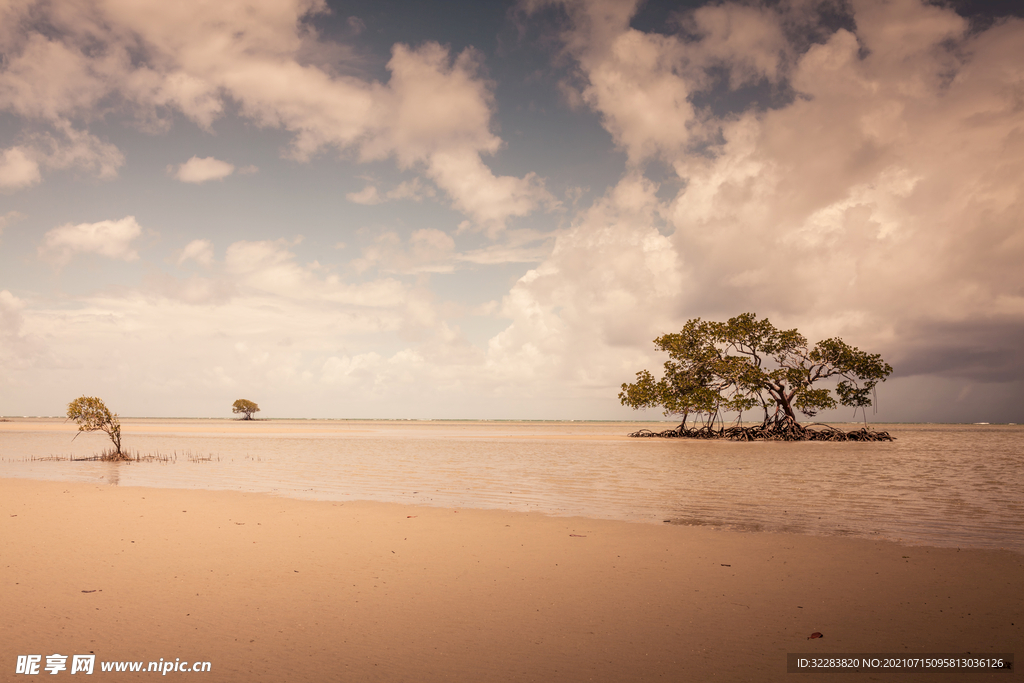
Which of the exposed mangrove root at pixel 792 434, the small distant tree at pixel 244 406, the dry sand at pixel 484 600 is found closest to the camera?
the dry sand at pixel 484 600

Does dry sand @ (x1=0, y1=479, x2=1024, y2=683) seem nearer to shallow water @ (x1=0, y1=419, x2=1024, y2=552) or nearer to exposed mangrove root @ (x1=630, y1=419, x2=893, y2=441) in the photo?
shallow water @ (x1=0, y1=419, x2=1024, y2=552)

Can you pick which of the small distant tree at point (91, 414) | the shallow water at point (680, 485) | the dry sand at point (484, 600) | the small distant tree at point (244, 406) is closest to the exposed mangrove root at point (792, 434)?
the shallow water at point (680, 485)

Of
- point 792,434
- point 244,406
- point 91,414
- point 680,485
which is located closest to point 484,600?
point 680,485

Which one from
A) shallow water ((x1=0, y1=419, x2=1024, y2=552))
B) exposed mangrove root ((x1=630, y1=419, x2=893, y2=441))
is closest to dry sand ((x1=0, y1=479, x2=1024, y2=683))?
shallow water ((x1=0, y1=419, x2=1024, y2=552))

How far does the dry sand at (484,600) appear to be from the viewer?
4.74 metres

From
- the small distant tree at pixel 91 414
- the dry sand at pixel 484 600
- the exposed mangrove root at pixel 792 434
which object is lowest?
the exposed mangrove root at pixel 792 434

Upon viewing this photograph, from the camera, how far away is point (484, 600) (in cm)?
624

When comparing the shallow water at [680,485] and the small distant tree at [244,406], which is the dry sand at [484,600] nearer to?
the shallow water at [680,485]

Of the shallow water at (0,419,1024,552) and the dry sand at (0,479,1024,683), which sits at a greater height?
the dry sand at (0,479,1024,683)

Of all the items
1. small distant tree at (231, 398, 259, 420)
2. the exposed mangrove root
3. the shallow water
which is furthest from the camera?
small distant tree at (231, 398, 259, 420)

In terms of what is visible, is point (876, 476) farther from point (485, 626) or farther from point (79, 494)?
point (79, 494)

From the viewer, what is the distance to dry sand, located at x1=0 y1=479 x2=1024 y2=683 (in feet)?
15.5

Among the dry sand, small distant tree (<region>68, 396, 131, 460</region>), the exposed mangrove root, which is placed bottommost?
the exposed mangrove root

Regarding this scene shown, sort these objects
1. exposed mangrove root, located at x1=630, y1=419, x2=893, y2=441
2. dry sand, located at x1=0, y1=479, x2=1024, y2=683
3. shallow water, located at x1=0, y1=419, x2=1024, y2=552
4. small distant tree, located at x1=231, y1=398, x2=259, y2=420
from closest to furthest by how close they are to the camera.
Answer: dry sand, located at x1=0, y1=479, x2=1024, y2=683 < shallow water, located at x1=0, y1=419, x2=1024, y2=552 < exposed mangrove root, located at x1=630, y1=419, x2=893, y2=441 < small distant tree, located at x1=231, y1=398, x2=259, y2=420
